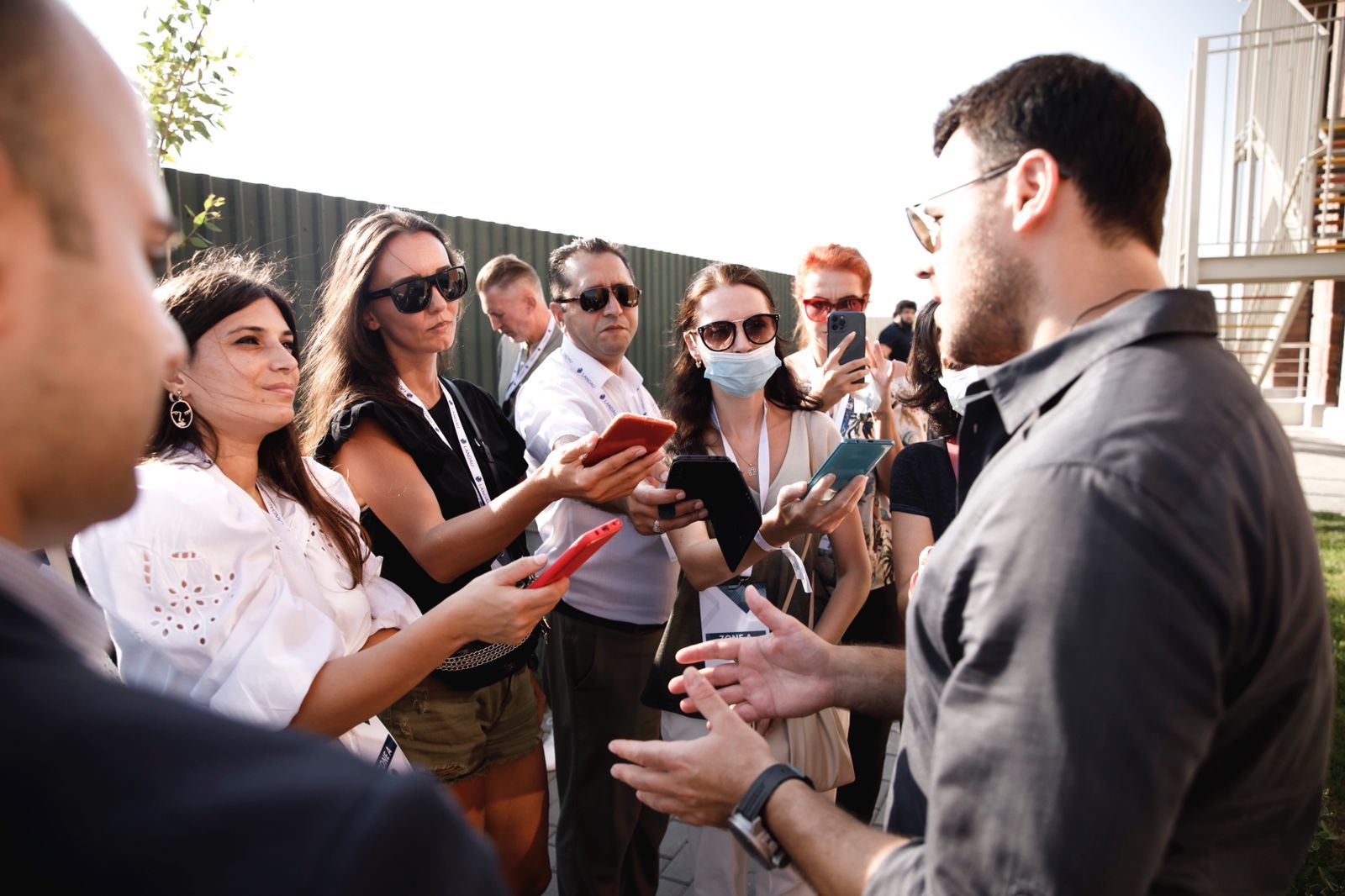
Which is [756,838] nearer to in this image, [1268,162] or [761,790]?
[761,790]

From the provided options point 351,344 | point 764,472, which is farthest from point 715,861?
point 351,344

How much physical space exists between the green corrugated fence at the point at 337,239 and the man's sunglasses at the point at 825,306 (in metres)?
A: 0.80

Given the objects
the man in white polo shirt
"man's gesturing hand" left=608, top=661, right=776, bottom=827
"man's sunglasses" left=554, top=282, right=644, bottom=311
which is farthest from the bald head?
"man's sunglasses" left=554, top=282, right=644, bottom=311

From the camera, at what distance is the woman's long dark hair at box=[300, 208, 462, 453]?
275 cm

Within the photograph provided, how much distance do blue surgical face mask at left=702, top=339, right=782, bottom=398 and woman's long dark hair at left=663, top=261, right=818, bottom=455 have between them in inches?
5.6

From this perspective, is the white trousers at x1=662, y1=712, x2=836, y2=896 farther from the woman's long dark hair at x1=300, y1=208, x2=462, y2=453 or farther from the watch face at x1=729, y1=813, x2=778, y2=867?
the woman's long dark hair at x1=300, y1=208, x2=462, y2=453

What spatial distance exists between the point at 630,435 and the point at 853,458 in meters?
0.75

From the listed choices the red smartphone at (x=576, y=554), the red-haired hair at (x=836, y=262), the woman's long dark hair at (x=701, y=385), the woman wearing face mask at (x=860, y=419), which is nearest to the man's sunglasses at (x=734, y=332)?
the woman's long dark hair at (x=701, y=385)

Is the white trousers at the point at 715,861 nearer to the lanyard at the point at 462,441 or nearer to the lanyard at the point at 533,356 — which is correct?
the lanyard at the point at 462,441

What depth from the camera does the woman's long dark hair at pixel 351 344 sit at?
275cm

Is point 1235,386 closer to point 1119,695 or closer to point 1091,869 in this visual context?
point 1119,695

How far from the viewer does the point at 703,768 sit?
1646mm

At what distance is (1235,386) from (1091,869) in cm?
75

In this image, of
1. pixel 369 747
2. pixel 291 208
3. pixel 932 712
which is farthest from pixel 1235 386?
pixel 291 208
